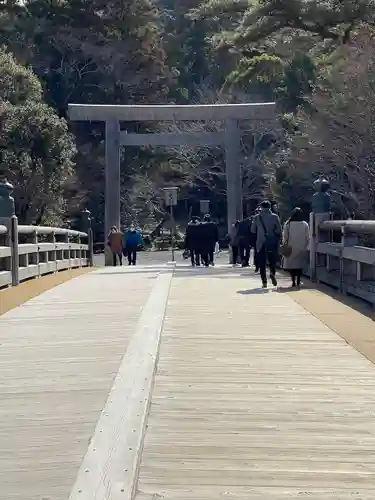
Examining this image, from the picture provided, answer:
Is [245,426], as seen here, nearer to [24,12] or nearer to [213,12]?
[213,12]

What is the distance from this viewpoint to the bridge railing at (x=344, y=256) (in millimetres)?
11172

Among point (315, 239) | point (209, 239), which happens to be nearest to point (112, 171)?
point (209, 239)

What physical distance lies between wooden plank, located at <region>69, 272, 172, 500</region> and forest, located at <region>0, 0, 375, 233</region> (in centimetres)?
1793

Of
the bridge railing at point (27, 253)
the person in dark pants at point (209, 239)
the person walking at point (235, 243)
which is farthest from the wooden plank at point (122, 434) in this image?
the person walking at point (235, 243)

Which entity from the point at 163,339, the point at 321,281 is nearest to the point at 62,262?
the point at 321,281

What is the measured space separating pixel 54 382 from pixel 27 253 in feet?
31.0

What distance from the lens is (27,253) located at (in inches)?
614

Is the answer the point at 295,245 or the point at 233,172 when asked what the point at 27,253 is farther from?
the point at 233,172

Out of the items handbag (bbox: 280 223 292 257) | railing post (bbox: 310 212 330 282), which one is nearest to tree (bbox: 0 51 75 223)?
railing post (bbox: 310 212 330 282)

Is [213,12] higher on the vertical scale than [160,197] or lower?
higher

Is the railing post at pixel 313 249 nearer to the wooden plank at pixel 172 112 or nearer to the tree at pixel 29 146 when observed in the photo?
the wooden plank at pixel 172 112

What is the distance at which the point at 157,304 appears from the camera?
10.9 m

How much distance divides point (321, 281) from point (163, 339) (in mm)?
7452

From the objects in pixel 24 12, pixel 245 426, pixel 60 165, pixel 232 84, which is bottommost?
pixel 245 426
